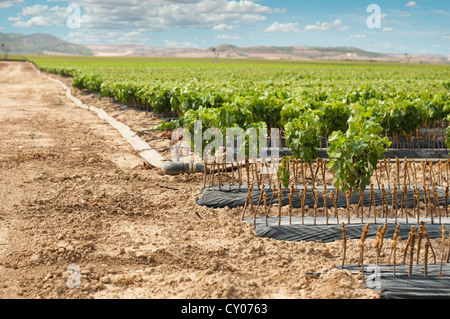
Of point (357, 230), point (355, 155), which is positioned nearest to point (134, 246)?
point (357, 230)

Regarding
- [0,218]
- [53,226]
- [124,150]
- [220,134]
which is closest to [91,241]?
[53,226]

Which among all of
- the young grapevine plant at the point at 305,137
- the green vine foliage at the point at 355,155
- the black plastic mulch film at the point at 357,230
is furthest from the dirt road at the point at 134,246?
the young grapevine plant at the point at 305,137

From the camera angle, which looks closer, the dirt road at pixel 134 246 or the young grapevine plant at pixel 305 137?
the dirt road at pixel 134 246

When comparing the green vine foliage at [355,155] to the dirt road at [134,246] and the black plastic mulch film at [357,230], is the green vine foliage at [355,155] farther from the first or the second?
the dirt road at [134,246]

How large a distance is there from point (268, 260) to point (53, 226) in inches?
104

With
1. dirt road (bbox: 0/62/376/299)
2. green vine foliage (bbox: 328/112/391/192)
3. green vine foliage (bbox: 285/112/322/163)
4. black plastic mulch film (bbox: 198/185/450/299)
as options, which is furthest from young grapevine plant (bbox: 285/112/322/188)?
dirt road (bbox: 0/62/376/299)

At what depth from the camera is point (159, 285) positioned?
4047 mm

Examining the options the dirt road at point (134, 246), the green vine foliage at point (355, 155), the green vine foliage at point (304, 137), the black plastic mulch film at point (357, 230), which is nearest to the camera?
the black plastic mulch film at point (357, 230)

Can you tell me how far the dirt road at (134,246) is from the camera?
3990mm

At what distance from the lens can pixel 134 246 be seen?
4867mm

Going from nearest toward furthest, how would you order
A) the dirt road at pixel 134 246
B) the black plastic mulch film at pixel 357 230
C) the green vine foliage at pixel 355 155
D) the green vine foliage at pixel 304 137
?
the black plastic mulch film at pixel 357 230 < the dirt road at pixel 134 246 < the green vine foliage at pixel 355 155 < the green vine foliage at pixel 304 137

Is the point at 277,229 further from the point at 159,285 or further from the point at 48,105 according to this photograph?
the point at 48,105

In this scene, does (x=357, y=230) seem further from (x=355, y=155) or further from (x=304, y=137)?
(x=304, y=137)

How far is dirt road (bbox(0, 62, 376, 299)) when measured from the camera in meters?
3.99
